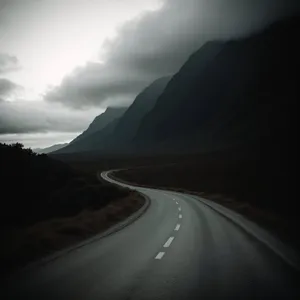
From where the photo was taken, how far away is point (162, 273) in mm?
7484

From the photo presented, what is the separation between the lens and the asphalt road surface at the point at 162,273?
19.7ft

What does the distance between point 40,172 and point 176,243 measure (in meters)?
29.8

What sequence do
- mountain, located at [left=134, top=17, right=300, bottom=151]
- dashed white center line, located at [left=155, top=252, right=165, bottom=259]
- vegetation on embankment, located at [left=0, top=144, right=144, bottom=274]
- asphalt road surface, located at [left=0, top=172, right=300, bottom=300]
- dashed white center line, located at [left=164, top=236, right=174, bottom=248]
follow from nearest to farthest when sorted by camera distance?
asphalt road surface, located at [left=0, top=172, right=300, bottom=300] < dashed white center line, located at [left=155, top=252, right=165, bottom=259] < vegetation on embankment, located at [left=0, top=144, right=144, bottom=274] < dashed white center line, located at [left=164, top=236, right=174, bottom=248] < mountain, located at [left=134, top=17, right=300, bottom=151]

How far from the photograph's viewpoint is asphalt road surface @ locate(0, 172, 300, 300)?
237 inches

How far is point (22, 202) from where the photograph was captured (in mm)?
30391

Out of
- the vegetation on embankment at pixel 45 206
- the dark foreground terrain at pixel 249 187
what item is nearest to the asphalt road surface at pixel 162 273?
the vegetation on embankment at pixel 45 206

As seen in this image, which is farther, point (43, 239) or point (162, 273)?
point (43, 239)

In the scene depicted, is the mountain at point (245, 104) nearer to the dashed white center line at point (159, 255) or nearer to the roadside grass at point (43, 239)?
the roadside grass at point (43, 239)

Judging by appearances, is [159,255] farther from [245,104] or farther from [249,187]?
[245,104]

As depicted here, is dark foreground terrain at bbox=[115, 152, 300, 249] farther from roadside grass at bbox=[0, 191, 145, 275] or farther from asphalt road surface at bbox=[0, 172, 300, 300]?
roadside grass at bbox=[0, 191, 145, 275]

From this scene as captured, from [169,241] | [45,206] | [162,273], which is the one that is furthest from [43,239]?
[45,206]

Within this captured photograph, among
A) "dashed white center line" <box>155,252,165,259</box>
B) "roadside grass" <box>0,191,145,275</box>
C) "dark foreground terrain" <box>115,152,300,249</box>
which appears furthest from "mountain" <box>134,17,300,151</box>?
"dashed white center line" <box>155,252,165,259</box>

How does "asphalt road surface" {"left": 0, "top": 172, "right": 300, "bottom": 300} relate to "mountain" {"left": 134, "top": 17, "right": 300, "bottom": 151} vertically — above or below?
below

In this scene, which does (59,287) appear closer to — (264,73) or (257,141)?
(257,141)
